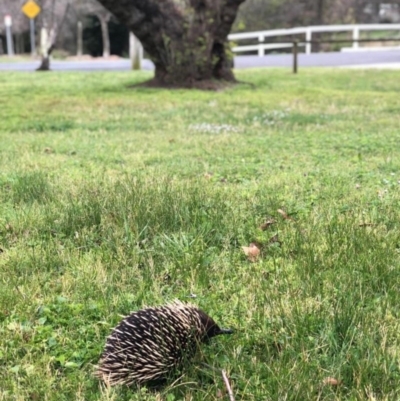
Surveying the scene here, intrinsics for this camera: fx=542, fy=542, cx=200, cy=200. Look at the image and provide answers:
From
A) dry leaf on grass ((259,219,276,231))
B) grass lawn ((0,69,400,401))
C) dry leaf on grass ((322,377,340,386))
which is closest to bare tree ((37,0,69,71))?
grass lawn ((0,69,400,401))

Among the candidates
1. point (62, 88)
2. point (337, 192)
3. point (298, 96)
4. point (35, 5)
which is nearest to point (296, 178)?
point (337, 192)

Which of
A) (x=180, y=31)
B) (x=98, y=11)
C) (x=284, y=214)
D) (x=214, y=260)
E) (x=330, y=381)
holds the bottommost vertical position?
(x=330, y=381)

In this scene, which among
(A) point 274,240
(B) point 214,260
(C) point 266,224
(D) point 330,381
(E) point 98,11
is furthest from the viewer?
(E) point 98,11

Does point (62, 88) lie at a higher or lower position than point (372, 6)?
lower

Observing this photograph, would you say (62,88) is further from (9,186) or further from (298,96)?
(9,186)

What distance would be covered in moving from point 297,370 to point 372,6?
46.1m

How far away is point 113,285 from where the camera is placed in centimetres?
300

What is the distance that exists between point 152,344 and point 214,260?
1154mm

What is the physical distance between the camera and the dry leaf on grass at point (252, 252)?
3438 millimetres

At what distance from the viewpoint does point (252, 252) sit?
3.49 metres

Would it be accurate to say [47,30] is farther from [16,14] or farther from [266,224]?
[266,224]

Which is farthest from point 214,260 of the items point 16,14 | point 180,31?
point 16,14

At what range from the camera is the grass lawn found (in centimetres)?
227

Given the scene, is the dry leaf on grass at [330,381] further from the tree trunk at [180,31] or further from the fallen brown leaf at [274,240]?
the tree trunk at [180,31]
